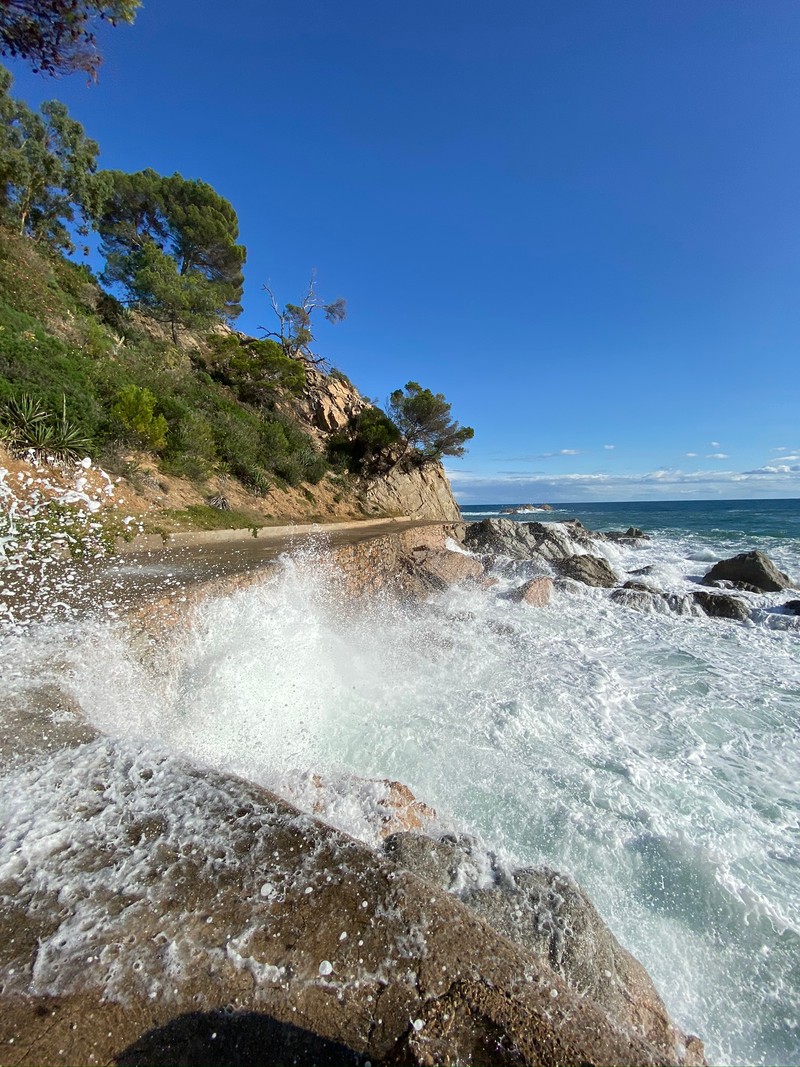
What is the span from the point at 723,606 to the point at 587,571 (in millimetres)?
4101

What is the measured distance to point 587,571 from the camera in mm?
15219

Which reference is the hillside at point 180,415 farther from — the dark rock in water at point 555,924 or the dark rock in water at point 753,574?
the dark rock in water at point 753,574

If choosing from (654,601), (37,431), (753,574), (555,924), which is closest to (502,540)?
(654,601)

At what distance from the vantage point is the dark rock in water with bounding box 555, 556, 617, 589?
48.3 feet

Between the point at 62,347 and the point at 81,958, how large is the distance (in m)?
14.2

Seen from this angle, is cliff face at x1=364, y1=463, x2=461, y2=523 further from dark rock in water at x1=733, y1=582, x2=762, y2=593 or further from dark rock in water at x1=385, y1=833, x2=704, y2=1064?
dark rock in water at x1=385, y1=833, x2=704, y2=1064

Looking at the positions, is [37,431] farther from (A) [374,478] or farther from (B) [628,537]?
(B) [628,537]

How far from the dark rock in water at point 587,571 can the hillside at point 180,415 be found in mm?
10620

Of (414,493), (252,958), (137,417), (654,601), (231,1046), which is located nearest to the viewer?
(231,1046)

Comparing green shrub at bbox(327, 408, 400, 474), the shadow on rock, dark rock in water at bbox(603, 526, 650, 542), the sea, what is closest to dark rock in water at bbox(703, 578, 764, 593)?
the sea

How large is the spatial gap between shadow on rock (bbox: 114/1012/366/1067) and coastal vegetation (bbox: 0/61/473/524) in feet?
34.2

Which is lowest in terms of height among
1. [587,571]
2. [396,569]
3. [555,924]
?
[587,571]

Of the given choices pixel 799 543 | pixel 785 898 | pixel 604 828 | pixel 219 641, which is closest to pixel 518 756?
pixel 604 828

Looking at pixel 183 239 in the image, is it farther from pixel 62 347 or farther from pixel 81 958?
pixel 81 958
